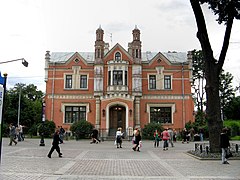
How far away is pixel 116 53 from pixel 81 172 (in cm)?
3038

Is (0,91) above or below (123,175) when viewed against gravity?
above

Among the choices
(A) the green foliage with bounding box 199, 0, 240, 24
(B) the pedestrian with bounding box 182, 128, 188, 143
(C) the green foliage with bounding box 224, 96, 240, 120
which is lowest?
(B) the pedestrian with bounding box 182, 128, 188, 143

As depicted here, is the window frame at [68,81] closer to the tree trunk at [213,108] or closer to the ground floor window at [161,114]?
the ground floor window at [161,114]

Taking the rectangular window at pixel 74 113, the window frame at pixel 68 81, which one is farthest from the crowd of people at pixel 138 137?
the window frame at pixel 68 81

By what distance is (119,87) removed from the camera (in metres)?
38.8

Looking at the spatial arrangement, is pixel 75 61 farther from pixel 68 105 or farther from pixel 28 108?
pixel 28 108

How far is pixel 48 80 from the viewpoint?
40750mm

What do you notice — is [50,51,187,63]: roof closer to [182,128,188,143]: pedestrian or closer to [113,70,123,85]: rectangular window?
[113,70,123,85]: rectangular window

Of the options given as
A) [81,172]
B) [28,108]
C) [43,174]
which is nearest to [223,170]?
[81,172]

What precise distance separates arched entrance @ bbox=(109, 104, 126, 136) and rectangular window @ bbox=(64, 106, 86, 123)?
3.85m

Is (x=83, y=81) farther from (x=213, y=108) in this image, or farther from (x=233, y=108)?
(x=233, y=108)

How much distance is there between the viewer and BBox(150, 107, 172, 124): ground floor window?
3981 centimetres

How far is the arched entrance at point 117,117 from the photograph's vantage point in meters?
38.9

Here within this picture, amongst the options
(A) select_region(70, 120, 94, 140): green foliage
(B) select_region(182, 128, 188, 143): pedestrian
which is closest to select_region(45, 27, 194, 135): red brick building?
(A) select_region(70, 120, 94, 140): green foliage
